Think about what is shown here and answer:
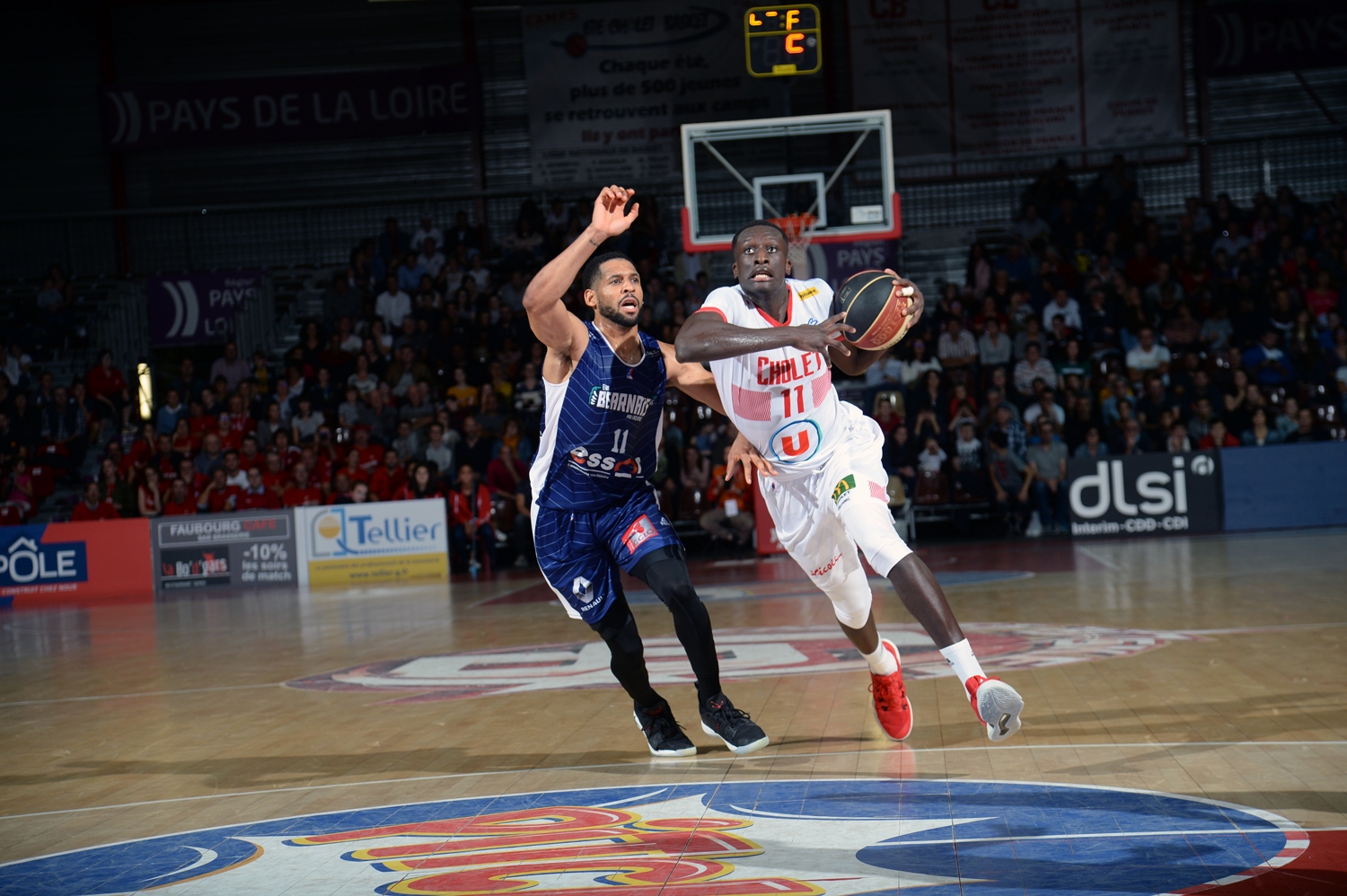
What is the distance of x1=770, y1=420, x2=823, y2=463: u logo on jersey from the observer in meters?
5.12

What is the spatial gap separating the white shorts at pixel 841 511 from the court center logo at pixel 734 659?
179 centimetres

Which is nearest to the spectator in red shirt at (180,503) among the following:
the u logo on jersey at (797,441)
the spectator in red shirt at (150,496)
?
the spectator in red shirt at (150,496)

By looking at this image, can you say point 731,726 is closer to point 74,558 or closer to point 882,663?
point 882,663

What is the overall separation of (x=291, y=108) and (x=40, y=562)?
32.4 feet

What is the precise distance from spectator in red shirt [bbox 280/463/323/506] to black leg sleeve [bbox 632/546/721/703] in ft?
39.0

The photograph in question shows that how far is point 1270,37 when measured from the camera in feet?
70.0

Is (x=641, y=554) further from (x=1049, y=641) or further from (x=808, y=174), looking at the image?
(x=808, y=174)

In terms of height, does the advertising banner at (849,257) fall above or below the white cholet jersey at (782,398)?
above

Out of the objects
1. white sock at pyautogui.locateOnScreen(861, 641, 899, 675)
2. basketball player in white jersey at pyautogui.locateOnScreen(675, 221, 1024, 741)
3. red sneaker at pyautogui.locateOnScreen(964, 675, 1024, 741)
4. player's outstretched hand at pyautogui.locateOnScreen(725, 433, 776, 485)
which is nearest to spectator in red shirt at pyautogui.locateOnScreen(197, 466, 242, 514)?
player's outstretched hand at pyautogui.locateOnScreen(725, 433, 776, 485)

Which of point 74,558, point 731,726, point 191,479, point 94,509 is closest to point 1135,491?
point 731,726

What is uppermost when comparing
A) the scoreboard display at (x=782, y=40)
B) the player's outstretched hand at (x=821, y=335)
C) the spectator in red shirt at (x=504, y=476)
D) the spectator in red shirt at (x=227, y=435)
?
the scoreboard display at (x=782, y=40)

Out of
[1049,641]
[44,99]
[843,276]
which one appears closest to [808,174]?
[843,276]

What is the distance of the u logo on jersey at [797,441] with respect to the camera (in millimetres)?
5117

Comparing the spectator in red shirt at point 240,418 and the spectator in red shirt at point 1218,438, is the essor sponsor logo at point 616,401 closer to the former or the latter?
the spectator in red shirt at point 1218,438
